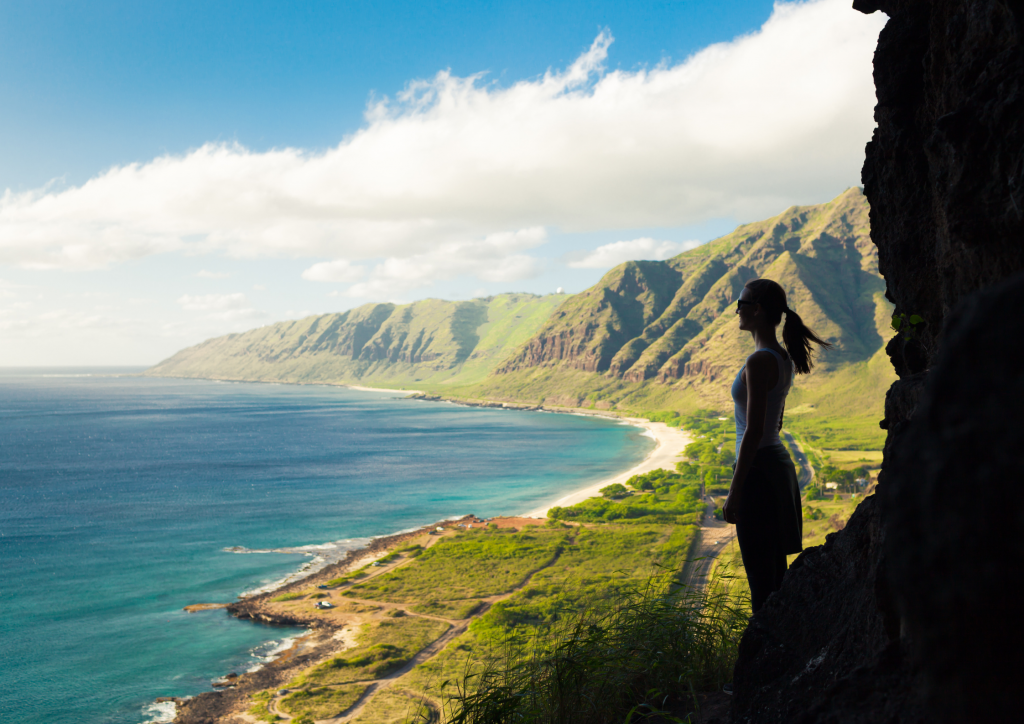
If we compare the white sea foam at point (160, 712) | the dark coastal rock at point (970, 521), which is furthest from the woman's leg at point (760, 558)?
the white sea foam at point (160, 712)

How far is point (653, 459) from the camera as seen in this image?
326 feet

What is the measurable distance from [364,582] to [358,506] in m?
27.8

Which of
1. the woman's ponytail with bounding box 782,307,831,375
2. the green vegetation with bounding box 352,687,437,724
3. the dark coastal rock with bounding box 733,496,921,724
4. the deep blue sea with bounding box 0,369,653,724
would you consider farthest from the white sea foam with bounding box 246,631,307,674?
the woman's ponytail with bounding box 782,307,831,375

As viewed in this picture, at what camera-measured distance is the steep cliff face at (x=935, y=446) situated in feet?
4.38

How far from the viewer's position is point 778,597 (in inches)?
146

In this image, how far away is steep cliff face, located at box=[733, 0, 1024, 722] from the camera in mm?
1335

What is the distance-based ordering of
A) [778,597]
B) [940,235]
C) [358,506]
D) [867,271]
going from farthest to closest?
[867,271] → [358,506] → [778,597] → [940,235]

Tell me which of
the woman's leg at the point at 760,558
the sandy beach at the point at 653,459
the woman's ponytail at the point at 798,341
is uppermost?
the woman's ponytail at the point at 798,341

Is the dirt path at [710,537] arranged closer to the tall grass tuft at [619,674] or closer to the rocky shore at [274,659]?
the rocky shore at [274,659]

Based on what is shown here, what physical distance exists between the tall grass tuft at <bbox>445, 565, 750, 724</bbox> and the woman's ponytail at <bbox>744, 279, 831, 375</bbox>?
2.33 m

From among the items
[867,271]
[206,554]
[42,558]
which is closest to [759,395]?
[206,554]

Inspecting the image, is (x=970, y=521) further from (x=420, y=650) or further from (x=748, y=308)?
(x=420, y=650)

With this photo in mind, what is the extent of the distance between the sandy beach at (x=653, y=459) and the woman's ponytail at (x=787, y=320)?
62.8 meters

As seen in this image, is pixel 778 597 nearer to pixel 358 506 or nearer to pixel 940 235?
pixel 940 235
